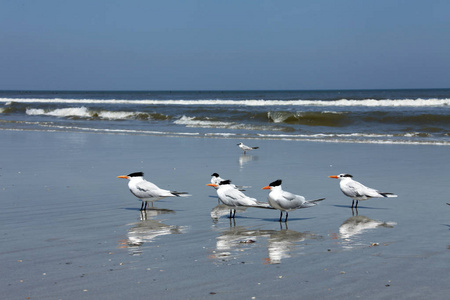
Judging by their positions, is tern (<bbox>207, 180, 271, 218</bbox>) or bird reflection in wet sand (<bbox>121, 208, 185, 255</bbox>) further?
tern (<bbox>207, 180, 271, 218</bbox>)

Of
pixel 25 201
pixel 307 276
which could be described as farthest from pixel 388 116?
pixel 307 276

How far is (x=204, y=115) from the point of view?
35.9m

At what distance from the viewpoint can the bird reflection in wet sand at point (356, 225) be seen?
6.54m

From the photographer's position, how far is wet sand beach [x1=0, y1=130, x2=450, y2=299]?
15.3ft

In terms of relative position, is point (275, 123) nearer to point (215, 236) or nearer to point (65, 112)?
point (65, 112)

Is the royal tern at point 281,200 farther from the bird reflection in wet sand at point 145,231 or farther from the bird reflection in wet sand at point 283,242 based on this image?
the bird reflection in wet sand at point 145,231

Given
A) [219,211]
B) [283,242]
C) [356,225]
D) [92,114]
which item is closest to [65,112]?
[92,114]

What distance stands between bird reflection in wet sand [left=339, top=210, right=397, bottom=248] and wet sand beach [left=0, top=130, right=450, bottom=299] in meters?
0.01

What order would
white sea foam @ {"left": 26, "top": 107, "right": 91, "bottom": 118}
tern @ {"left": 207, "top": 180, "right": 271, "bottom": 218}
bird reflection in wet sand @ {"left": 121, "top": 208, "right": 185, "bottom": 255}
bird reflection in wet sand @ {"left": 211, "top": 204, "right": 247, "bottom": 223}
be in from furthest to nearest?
white sea foam @ {"left": 26, "top": 107, "right": 91, "bottom": 118} < bird reflection in wet sand @ {"left": 211, "top": 204, "right": 247, "bottom": 223} < tern @ {"left": 207, "top": 180, "right": 271, "bottom": 218} < bird reflection in wet sand @ {"left": 121, "top": 208, "right": 185, "bottom": 255}

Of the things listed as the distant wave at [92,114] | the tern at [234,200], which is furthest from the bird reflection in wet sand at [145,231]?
the distant wave at [92,114]

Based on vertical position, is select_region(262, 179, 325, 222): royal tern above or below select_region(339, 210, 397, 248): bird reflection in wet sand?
above

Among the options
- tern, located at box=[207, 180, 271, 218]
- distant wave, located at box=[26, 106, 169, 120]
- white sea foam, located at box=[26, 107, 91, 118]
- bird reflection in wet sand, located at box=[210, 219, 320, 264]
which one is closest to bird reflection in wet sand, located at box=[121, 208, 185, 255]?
bird reflection in wet sand, located at box=[210, 219, 320, 264]

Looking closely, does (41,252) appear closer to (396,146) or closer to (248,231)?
(248,231)

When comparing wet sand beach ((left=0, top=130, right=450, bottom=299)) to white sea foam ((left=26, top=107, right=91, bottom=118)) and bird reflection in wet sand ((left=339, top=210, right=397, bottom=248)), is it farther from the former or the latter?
white sea foam ((left=26, top=107, right=91, bottom=118))
